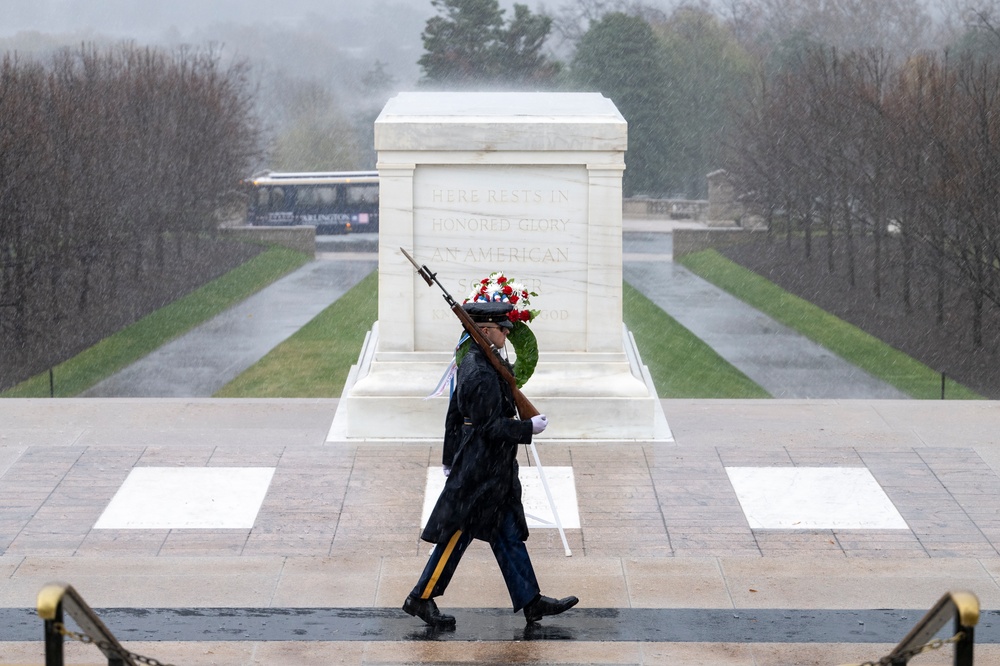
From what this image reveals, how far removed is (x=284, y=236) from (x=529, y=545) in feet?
129

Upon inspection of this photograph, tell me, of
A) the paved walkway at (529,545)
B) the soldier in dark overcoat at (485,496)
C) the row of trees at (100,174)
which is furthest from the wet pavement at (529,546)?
the row of trees at (100,174)

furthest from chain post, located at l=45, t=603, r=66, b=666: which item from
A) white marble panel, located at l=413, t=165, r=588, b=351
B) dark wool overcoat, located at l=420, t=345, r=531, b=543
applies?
white marble panel, located at l=413, t=165, r=588, b=351

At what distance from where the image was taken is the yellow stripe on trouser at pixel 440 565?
21.1 feet

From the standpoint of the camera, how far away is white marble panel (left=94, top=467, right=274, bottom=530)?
819cm

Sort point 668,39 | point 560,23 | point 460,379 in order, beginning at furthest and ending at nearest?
point 560,23 < point 668,39 < point 460,379

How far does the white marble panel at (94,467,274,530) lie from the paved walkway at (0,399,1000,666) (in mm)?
48

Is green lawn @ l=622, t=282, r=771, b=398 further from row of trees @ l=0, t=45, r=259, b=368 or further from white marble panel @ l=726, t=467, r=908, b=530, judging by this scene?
row of trees @ l=0, t=45, r=259, b=368

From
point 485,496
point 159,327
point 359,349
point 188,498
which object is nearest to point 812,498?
point 485,496

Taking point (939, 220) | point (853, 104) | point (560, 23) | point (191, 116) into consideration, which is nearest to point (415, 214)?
point (939, 220)

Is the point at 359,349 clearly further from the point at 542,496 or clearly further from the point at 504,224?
the point at 542,496

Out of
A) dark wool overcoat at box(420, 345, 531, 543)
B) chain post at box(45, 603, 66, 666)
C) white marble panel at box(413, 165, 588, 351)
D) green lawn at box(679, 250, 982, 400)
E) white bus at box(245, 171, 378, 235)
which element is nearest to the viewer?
chain post at box(45, 603, 66, 666)

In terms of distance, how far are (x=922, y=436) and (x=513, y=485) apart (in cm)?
459

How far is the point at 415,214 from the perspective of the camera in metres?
10.1

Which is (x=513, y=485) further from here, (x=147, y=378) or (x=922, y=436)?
(x=147, y=378)
